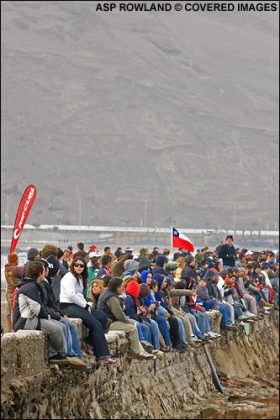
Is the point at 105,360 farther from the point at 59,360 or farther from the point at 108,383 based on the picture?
the point at 59,360

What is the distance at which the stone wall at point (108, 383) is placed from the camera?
1586cm

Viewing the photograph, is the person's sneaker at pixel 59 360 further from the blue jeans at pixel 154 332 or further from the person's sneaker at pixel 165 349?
the person's sneaker at pixel 165 349

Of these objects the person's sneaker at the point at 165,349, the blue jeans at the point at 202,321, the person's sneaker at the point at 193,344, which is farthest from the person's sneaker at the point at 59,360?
the blue jeans at the point at 202,321

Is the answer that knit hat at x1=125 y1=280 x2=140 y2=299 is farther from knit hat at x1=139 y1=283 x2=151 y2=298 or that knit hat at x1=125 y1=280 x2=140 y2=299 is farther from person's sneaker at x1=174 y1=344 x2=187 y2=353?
person's sneaker at x1=174 y1=344 x2=187 y2=353

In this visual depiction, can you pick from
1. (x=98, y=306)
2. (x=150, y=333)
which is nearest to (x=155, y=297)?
(x=150, y=333)

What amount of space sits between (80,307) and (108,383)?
4.37ft

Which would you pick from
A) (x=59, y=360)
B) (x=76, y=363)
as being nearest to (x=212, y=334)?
(x=76, y=363)

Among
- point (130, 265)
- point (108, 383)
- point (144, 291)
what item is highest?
point (130, 265)

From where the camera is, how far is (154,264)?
86.6 feet

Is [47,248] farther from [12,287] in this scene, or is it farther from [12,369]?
[12,369]

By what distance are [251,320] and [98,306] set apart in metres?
14.2

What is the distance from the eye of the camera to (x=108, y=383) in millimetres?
19578

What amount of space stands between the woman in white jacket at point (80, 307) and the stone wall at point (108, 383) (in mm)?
257

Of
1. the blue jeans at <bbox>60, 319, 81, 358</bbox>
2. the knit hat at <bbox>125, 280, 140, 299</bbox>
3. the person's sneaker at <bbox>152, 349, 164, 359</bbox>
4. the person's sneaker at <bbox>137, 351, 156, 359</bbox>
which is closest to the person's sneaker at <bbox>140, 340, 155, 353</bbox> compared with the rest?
the person's sneaker at <bbox>152, 349, 164, 359</bbox>
